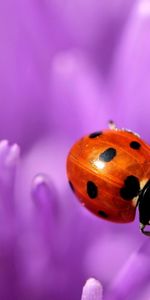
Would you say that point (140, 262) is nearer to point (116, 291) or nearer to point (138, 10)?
point (116, 291)

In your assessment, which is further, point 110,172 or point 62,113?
point 62,113

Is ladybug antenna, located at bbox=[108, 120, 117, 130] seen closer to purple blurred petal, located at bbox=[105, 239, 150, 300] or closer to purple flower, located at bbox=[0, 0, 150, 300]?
purple flower, located at bbox=[0, 0, 150, 300]

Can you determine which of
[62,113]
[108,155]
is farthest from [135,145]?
[62,113]

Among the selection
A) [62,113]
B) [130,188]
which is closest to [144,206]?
[130,188]

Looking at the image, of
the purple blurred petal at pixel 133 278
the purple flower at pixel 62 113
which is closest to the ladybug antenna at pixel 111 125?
the purple flower at pixel 62 113

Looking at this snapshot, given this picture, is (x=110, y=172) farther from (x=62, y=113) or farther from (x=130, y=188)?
(x=62, y=113)
